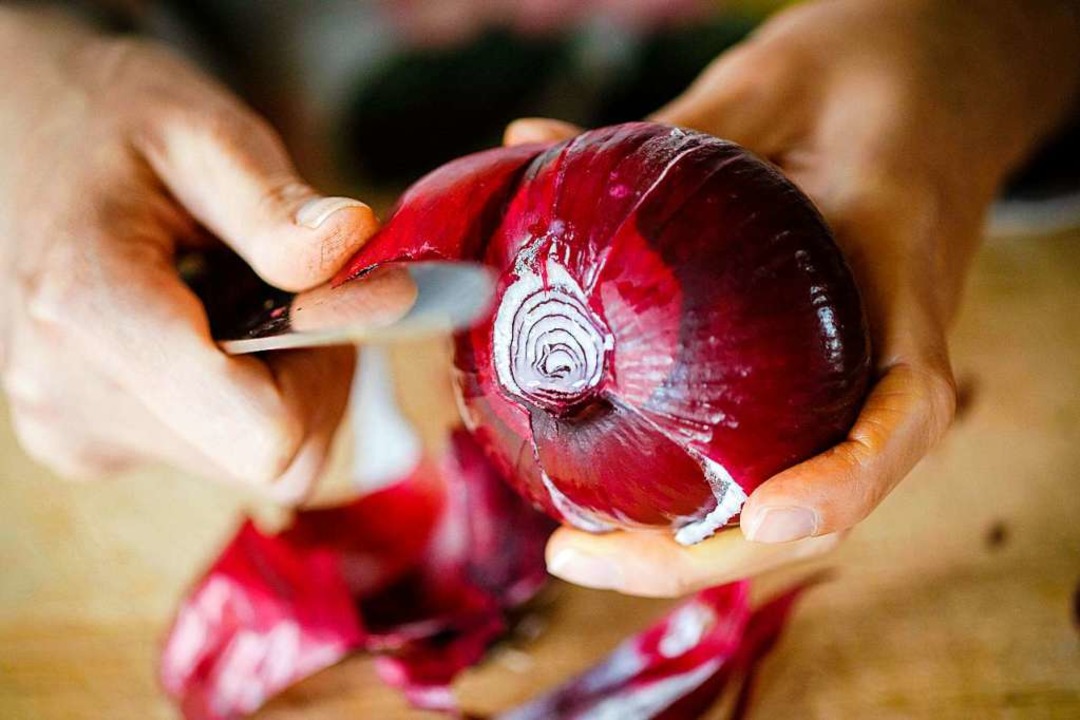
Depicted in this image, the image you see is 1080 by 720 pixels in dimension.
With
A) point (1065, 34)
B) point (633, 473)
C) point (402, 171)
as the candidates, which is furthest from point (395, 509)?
point (1065, 34)

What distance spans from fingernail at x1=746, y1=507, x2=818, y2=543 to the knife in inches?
7.2

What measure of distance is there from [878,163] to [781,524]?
37 centimetres

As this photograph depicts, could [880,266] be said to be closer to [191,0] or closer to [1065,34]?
[1065,34]

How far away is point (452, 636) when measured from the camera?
0.81 m

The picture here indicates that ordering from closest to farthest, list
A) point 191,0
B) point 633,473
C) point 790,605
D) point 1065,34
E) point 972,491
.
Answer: point 633,473 → point 790,605 → point 972,491 → point 1065,34 → point 191,0

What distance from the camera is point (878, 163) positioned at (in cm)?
74

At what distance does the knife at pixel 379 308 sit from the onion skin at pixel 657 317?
0.6 inches

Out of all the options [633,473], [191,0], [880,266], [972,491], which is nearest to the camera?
[633,473]

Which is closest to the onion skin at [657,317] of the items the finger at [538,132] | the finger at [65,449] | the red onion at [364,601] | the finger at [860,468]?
the finger at [860,468]

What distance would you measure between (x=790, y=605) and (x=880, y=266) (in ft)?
0.95

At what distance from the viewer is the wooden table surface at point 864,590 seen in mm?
759

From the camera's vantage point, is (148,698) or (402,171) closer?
(148,698)

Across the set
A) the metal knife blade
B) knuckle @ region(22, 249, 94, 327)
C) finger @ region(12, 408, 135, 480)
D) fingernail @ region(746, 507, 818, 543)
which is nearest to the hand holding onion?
fingernail @ region(746, 507, 818, 543)

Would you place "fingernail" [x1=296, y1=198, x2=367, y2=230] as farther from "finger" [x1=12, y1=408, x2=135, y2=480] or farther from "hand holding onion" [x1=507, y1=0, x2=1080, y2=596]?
"finger" [x1=12, y1=408, x2=135, y2=480]
